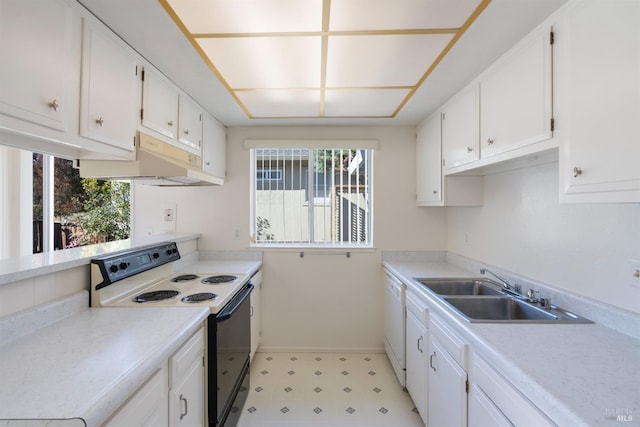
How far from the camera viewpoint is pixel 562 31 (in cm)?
119

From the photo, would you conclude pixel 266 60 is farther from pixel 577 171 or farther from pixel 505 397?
pixel 505 397

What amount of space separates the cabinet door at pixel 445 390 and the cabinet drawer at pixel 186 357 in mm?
1238

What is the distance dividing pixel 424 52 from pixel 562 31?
599 millimetres

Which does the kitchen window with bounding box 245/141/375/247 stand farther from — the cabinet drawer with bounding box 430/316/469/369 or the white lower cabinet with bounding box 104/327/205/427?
the white lower cabinet with bounding box 104/327/205/427

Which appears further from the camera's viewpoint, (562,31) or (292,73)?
(292,73)

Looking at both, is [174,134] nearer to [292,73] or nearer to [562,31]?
[292,73]

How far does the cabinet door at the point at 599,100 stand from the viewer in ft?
3.01

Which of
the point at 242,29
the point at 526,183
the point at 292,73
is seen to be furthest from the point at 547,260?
the point at 242,29

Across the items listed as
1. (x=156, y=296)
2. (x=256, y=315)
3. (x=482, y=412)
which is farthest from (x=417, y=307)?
(x=156, y=296)

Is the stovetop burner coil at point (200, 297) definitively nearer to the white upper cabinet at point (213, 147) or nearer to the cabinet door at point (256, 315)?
the cabinet door at point (256, 315)

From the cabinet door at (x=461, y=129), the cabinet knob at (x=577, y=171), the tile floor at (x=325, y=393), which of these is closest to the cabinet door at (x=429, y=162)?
the cabinet door at (x=461, y=129)

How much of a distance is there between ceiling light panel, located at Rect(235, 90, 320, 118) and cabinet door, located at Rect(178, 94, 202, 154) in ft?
1.23

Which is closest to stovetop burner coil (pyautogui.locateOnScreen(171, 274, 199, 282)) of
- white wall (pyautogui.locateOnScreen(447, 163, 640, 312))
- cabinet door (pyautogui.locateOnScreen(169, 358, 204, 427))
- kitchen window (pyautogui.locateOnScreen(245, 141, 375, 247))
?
cabinet door (pyautogui.locateOnScreen(169, 358, 204, 427))

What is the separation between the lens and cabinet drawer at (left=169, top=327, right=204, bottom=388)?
3.82 ft
